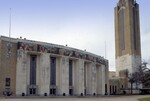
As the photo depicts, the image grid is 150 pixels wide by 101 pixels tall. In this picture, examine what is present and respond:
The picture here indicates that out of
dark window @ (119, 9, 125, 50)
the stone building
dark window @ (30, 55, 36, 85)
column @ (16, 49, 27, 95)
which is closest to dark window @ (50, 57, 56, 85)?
dark window @ (30, 55, 36, 85)

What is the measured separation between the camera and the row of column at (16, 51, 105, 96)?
54906 millimetres

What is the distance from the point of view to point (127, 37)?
3831 inches

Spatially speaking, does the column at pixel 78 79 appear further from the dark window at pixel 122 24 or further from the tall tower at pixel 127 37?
the dark window at pixel 122 24

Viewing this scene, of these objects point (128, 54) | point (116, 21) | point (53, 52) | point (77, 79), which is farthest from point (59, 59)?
point (116, 21)

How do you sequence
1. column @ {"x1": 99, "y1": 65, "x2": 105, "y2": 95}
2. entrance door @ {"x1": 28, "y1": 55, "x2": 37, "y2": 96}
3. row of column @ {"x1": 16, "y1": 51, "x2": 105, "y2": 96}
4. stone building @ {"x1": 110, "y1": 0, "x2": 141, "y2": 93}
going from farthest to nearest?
stone building @ {"x1": 110, "y1": 0, "x2": 141, "y2": 93} < column @ {"x1": 99, "y1": 65, "x2": 105, "y2": 95} < entrance door @ {"x1": 28, "y1": 55, "x2": 37, "y2": 96} < row of column @ {"x1": 16, "y1": 51, "x2": 105, "y2": 96}

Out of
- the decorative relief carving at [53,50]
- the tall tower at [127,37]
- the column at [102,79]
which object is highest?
the tall tower at [127,37]

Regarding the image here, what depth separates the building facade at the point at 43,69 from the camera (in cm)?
5328

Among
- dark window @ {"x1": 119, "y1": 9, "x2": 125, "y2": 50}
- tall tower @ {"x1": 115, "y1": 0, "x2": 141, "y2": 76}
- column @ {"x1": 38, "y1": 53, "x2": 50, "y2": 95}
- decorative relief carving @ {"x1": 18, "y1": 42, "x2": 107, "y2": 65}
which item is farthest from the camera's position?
dark window @ {"x1": 119, "y1": 9, "x2": 125, "y2": 50}

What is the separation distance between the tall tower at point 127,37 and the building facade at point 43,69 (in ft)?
96.4

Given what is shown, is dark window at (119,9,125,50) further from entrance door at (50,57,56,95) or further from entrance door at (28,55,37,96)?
entrance door at (28,55,37,96)

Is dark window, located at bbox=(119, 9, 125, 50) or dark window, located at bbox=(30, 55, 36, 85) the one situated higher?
dark window, located at bbox=(119, 9, 125, 50)

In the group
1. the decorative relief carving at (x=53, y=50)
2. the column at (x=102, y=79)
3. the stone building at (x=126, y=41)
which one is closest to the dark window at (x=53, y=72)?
the decorative relief carving at (x=53, y=50)

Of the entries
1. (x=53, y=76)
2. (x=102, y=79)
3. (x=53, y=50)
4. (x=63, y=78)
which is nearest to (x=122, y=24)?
(x=102, y=79)

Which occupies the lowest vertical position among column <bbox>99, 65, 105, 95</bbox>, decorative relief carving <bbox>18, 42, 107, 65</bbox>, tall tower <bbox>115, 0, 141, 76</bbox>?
column <bbox>99, 65, 105, 95</bbox>
